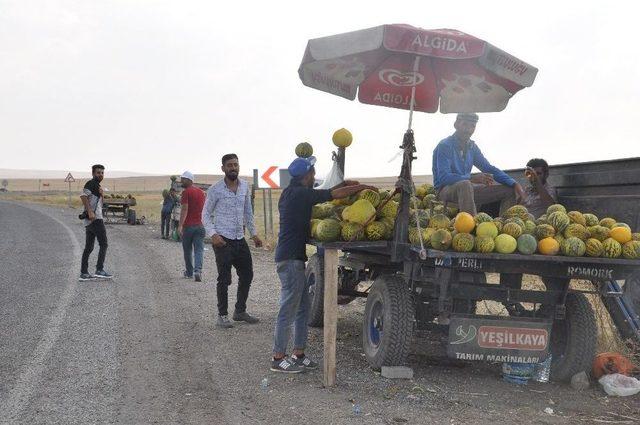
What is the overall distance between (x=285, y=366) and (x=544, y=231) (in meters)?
2.78

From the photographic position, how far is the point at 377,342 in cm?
658

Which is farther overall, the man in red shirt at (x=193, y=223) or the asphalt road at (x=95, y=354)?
the man in red shirt at (x=193, y=223)

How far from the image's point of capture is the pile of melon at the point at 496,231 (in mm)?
5645

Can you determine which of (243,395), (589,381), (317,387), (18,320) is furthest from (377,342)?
(18,320)

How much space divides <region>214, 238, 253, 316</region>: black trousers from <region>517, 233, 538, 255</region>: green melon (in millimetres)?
3978

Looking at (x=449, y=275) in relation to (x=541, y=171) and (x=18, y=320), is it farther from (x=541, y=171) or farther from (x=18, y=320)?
(x=18, y=320)

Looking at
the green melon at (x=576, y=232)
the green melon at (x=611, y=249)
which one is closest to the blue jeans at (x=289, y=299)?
the green melon at (x=576, y=232)

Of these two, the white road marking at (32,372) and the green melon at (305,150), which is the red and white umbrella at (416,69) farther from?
the white road marking at (32,372)

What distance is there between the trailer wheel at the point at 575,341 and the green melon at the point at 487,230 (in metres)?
1.42

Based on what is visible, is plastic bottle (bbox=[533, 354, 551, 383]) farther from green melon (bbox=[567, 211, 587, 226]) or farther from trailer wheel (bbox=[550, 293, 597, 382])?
green melon (bbox=[567, 211, 587, 226])

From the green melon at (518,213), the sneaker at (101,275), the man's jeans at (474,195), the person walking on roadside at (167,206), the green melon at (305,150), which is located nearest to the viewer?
the green melon at (518,213)

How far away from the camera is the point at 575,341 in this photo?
6281mm

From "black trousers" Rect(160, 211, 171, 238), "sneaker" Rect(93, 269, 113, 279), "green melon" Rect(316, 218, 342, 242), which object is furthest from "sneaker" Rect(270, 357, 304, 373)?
"black trousers" Rect(160, 211, 171, 238)

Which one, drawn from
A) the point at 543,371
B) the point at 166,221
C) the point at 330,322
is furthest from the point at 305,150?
the point at 166,221
